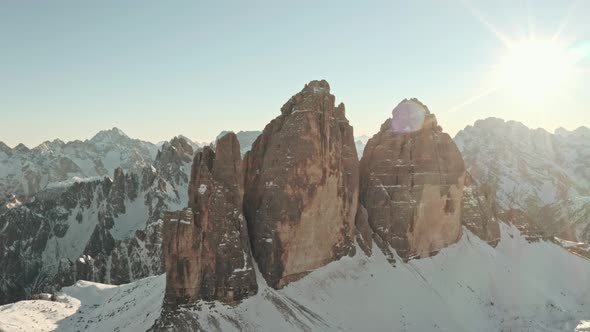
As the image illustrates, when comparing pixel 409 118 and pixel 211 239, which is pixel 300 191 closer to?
pixel 211 239

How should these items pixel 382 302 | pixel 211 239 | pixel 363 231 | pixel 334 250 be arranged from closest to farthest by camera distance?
pixel 211 239
pixel 382 302
pixel 334 250
pixel 363 231

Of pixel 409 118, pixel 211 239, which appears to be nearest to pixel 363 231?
pixel 409 118

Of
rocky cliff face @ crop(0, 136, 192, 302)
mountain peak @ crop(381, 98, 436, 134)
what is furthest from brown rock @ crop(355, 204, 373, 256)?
rocky cliff face @ crop(0, 136, 192, 302)

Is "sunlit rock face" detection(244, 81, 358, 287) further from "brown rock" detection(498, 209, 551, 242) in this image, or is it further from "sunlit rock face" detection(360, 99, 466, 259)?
"brown rock" detection(498, 209, 551, 242)

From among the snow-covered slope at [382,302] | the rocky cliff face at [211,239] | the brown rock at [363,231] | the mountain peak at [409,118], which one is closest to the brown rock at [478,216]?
the snow-covered slope at [382,302]

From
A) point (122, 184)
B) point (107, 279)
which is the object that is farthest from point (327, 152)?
point (122, 184)

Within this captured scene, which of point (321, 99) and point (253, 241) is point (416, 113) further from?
point (253, 241)
